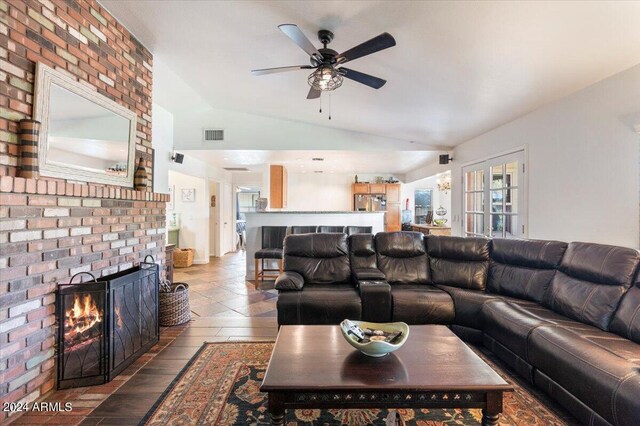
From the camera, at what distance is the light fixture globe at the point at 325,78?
7.72 feet

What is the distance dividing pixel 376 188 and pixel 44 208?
7.54 metres

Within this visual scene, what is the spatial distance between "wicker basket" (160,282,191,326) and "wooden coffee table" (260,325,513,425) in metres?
1.96

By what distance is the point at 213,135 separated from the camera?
529 cm

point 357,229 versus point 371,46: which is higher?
point 371,46

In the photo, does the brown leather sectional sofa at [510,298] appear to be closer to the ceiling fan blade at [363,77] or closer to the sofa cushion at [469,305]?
the sofa cushion at [469,305]

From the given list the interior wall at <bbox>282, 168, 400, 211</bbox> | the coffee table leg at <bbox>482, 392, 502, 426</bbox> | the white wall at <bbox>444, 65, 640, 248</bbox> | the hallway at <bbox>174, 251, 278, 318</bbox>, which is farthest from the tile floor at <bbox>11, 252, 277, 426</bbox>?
the interior wall at <bbox>282, 168, 400, 211</bbox>

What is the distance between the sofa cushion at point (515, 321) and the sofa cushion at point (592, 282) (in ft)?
0.34

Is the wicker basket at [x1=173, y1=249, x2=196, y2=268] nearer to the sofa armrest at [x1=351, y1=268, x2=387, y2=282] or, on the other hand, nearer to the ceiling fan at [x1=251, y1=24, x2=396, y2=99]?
the sofa armrest at [x1=351, y1=268, x2=387, y2=282]

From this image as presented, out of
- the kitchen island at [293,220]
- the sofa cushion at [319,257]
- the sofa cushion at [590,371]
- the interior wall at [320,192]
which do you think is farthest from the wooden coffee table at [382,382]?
the interior wall at [320,192]

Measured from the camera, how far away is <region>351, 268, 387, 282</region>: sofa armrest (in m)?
3.07

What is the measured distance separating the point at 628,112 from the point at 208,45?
3.70m

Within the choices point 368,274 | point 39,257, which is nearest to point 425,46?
point 368,274

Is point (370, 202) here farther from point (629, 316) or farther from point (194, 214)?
point (629, 316)

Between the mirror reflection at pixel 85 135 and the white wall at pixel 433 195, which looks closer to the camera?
the mirror reflection at pixel 85 135
